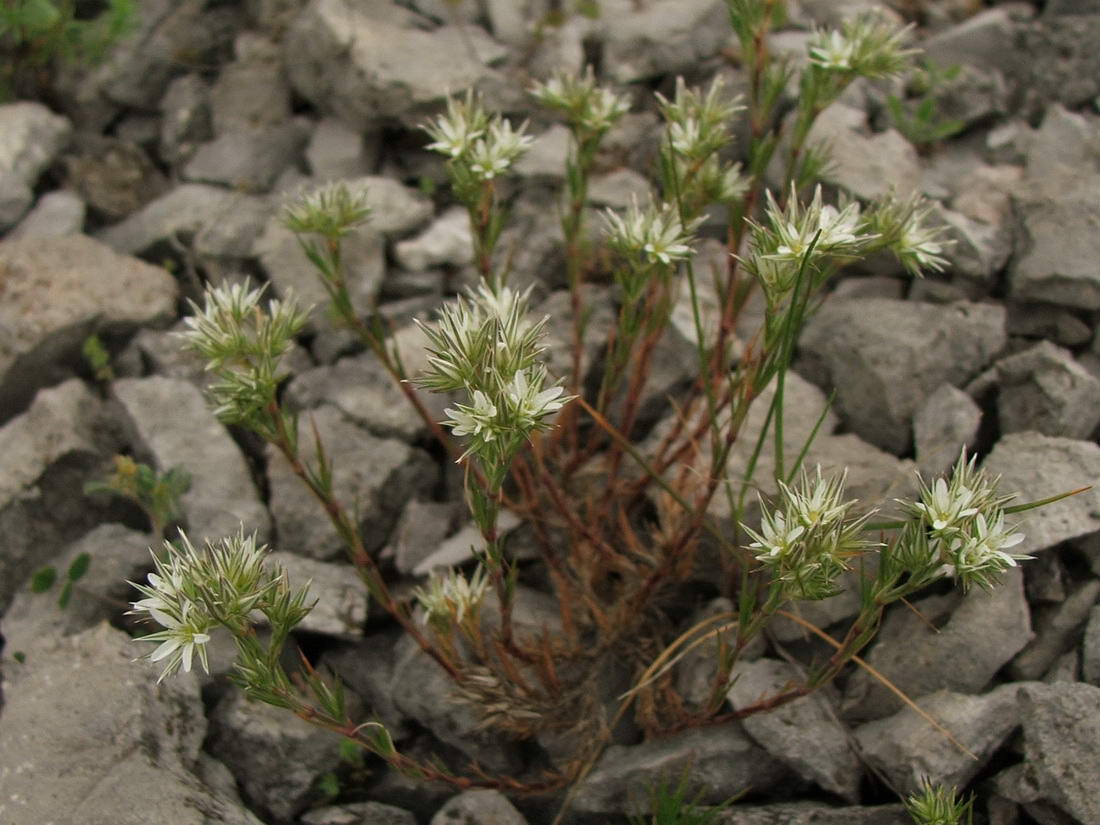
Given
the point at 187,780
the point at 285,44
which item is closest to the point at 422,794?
the point at 187,780

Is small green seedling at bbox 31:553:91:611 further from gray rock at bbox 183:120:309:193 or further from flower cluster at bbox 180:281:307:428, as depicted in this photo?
gray rock at bbox 183:120:309:193

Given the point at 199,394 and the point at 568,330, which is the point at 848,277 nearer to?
the point at 568,330

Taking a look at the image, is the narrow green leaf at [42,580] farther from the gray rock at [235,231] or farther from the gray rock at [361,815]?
the gray rock at [235,231]

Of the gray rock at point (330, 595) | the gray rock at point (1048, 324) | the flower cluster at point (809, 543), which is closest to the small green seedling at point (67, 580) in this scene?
the gray rock at point (330, 595)

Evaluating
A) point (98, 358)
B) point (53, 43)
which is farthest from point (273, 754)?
point (53, 43)

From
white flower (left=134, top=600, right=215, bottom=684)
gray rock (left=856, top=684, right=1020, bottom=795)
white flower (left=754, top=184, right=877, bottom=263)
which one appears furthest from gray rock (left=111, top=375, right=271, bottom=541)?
gray rock (left=856, top=684, right=1020, bottom=795)
